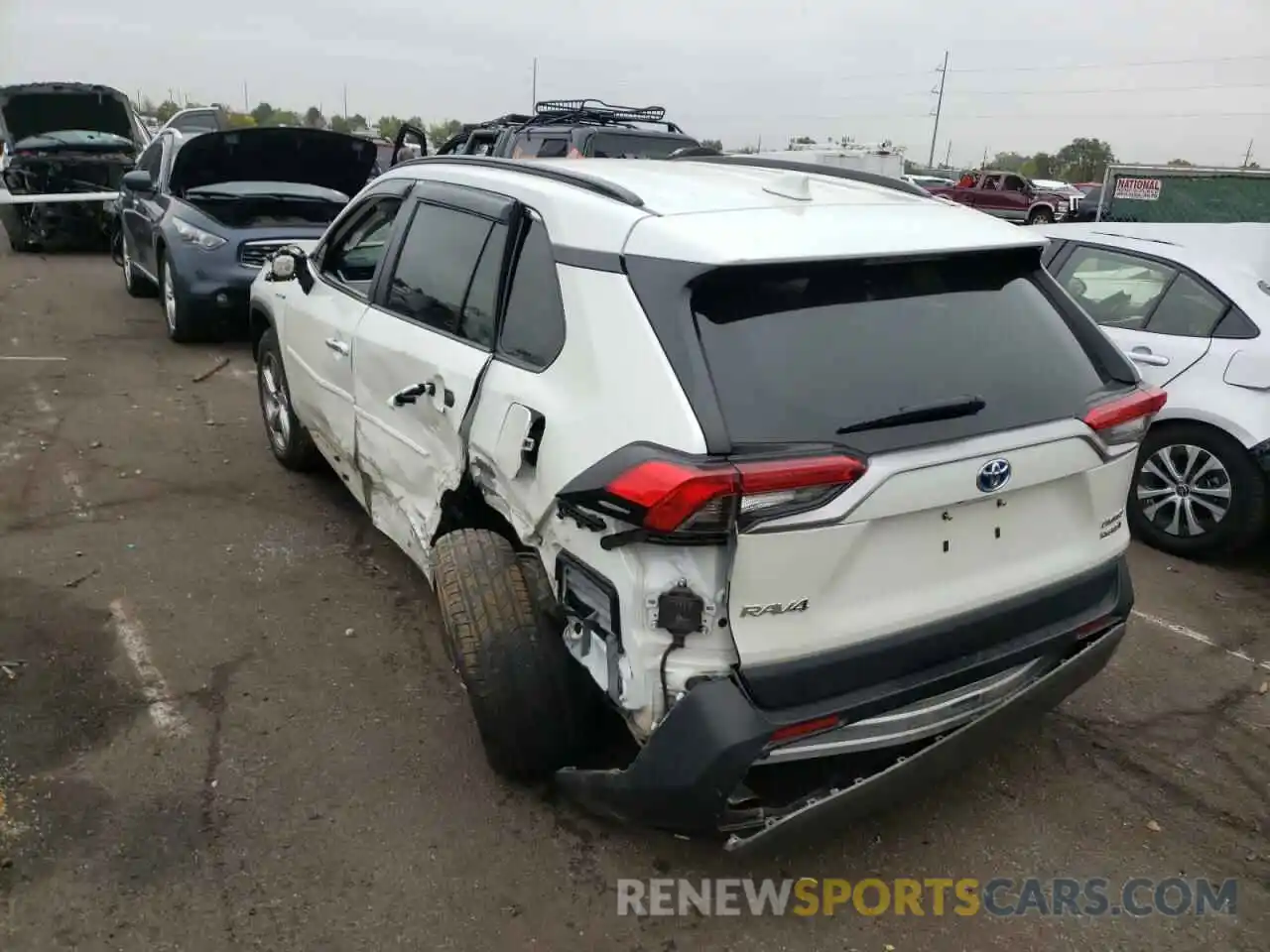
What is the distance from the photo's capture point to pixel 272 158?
935 cm

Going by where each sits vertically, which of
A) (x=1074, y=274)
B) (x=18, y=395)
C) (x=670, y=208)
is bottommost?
(x=18, y=395)

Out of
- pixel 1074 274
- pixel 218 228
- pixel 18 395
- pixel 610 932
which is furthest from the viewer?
pixel 218 228

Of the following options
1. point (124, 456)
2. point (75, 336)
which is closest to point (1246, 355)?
point (124, 456)

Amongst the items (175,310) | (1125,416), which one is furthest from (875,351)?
(175,310)

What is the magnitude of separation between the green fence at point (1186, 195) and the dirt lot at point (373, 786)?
1272 centimetres

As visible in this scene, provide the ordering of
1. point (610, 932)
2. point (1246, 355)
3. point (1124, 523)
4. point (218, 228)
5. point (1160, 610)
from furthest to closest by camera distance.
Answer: point (218, 228) → point (1246, 355) → point (1160, 610) → point (1124, 523) → point (610, 932)

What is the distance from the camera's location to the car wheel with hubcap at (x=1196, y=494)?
4918mm

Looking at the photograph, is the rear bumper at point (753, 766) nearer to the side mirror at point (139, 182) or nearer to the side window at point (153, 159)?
the side mirror at point (139, 182)

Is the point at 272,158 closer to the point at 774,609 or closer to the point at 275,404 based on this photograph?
the point at 275,404

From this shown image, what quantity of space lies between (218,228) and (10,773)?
6.45 m

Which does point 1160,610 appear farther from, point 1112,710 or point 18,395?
point 18,395

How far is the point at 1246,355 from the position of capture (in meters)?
4.87

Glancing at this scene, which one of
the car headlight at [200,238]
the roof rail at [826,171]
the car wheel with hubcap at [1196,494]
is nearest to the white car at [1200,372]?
the car wheel with hubcap at [1196,494]

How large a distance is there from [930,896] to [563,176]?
7.72ft
